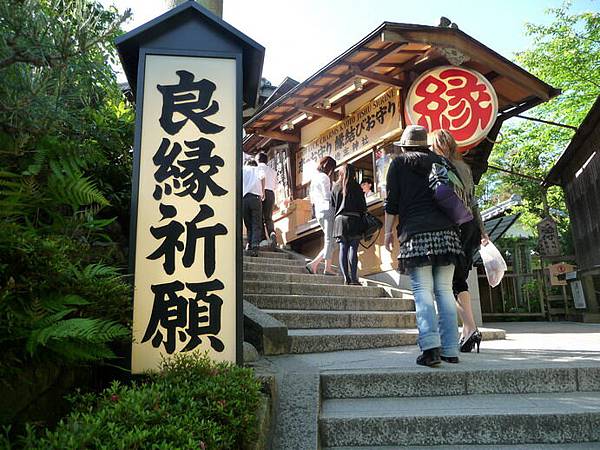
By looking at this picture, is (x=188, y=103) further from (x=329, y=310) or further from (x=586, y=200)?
(x=586, y=200)

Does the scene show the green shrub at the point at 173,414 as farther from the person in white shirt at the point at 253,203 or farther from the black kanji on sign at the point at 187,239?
the person in white shirt at the point at 253,203

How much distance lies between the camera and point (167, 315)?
3121 mm

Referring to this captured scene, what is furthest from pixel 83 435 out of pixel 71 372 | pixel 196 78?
pixel 196 78

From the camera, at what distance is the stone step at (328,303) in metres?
5.95

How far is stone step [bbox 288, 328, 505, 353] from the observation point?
15.6ft

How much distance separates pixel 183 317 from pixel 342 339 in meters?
2.39

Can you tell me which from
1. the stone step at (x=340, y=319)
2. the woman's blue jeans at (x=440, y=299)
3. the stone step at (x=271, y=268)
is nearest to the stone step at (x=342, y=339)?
the stone step at (x=340, y=319)

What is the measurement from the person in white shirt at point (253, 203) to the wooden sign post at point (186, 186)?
491cm

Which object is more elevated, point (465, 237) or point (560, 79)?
point (560, 79)

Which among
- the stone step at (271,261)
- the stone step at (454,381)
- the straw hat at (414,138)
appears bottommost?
the stone step at (454,381)

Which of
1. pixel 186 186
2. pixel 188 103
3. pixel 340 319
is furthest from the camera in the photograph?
pixel 340 319

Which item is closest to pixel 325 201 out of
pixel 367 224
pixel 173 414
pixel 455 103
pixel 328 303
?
pixel 367 224

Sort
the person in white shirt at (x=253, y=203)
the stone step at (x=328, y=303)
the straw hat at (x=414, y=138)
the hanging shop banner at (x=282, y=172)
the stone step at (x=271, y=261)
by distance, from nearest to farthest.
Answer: the straw hat at (x=414, y=138) → the stone step at (x=328, y=303) → the stone step at (x=271, y=261) → the person in white shirt at (x=253, y=203) → the hanging shop banner at (x=282, y=172)

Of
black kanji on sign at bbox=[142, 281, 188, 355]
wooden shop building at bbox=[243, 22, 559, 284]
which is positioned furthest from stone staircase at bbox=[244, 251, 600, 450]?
wooden shop building at bbox=[243, 22, 559, 284]
